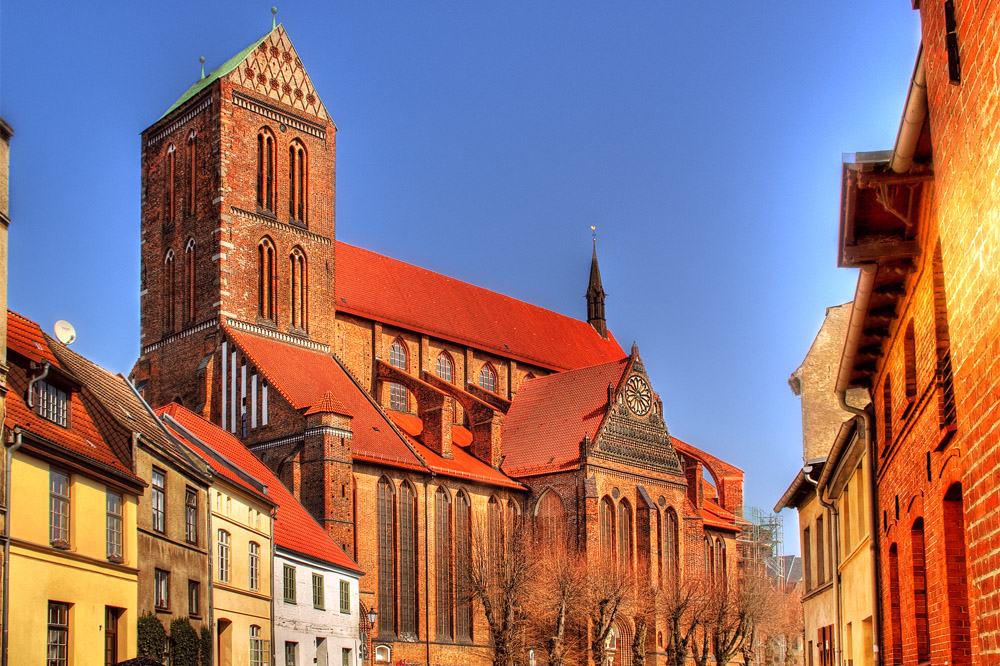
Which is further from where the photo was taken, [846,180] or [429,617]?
[429,617]

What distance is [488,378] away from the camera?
65.7 meters

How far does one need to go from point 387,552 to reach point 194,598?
996 inches

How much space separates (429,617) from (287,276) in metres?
15.3

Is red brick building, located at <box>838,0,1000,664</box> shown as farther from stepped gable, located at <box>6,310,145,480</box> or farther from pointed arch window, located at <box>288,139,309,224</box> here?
pointed arch window, located at <box>288,139,309,224</box>

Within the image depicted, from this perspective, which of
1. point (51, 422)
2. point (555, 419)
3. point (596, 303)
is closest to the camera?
point (51, 422)

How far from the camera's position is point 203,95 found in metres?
53.4

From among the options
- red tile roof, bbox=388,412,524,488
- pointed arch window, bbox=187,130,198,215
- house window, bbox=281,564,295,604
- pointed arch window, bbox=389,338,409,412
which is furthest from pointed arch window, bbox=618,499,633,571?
house window, bbox=281,564,295,604

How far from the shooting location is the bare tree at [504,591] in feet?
151

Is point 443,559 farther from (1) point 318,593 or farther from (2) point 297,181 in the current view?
(1) point 318,593

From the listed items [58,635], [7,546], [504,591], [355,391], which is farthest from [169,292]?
[7,546]

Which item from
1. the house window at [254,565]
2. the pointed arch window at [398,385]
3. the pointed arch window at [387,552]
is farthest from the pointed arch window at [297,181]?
the house window at [254,565]

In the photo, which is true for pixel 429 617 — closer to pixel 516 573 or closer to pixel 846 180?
pixel 516 573

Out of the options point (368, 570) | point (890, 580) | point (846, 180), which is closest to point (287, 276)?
point (368, 570)

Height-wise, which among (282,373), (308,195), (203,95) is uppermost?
(203,95)
